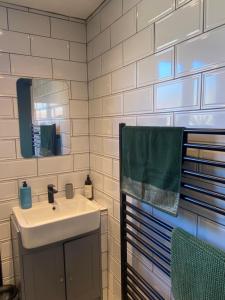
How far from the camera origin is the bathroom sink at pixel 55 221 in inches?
53.7

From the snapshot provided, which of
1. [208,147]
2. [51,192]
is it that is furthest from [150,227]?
[51,192]

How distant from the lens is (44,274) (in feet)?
4.79

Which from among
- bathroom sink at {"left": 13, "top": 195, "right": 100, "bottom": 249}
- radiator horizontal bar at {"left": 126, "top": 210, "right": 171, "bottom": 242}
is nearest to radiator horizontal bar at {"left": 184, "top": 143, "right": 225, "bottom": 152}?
radiator horizontal bar at {"left": 126, "top": 210, "right": 171, "bottom": 242}

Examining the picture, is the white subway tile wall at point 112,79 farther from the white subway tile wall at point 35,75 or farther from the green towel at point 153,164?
the green towel at point 153,164

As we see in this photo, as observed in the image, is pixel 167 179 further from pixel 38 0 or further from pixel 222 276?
pixel 38 0

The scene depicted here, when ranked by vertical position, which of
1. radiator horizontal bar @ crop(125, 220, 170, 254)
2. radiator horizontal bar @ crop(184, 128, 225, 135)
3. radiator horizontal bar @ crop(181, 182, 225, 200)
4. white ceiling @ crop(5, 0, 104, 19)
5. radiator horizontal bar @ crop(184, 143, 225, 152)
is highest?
white ceiling @ crop(5, 0, 104, 19)

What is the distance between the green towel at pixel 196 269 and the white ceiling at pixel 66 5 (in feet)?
4.95

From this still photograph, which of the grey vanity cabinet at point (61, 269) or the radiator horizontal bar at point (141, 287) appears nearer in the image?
the radiator horizontal bar at point (141, 287)

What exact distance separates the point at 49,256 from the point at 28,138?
0.82 m

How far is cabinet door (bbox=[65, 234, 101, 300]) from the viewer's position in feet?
5.03

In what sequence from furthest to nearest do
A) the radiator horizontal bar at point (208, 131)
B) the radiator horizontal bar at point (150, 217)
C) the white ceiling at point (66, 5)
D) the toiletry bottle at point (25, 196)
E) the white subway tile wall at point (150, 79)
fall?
1. the toiletry bottle at point (25, 196)
2. the white ceiling at point (66, 5)
3. the radiator horizontal bar at point (150, 217)
4. the white subway tile wall at point (150, 79)
5. the radiator horizontal bar at point (208, 131)

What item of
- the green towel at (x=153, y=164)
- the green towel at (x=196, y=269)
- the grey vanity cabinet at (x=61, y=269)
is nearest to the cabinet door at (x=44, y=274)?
the grey vanity cabinet at (x=61, y=269)

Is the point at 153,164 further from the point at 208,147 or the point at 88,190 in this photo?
the point at 88,190

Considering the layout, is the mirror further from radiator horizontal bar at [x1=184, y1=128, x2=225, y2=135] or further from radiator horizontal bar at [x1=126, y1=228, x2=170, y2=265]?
radiator horizontal bar at [x1=184, y1=128, x2=225, y2=135]
